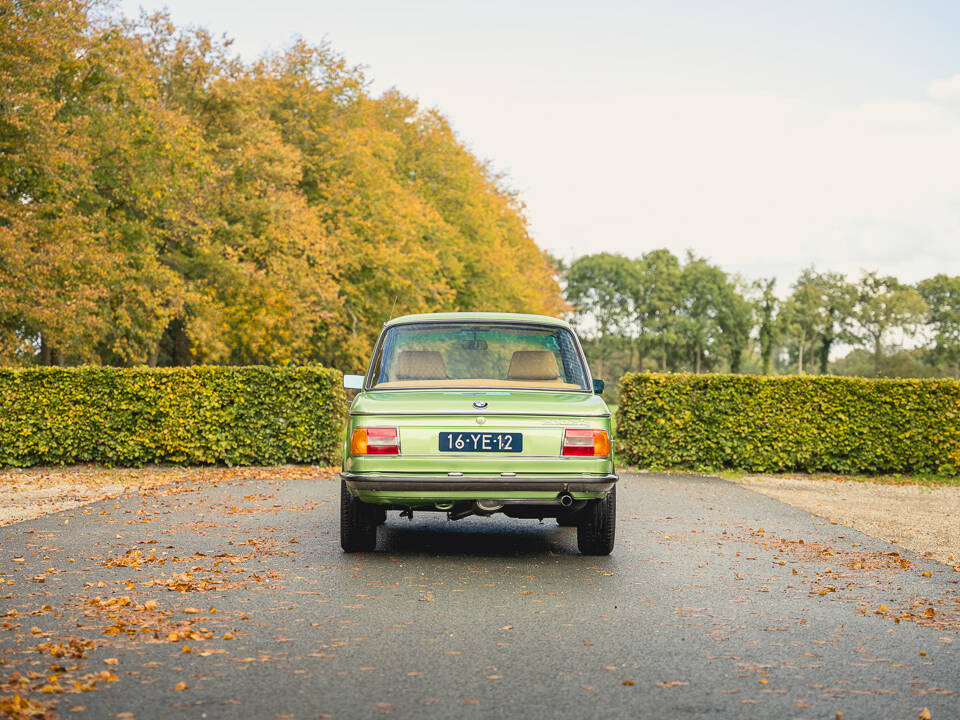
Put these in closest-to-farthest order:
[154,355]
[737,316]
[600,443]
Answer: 1. [600,443]
2. [154,355]
3. [737,316]

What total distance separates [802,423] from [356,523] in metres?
12.3

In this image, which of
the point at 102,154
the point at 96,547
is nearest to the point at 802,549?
the point at 96,547

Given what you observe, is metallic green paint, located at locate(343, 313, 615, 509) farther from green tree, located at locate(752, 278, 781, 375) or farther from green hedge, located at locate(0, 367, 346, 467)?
green tree, located at locate(752, 278, 781, 375)

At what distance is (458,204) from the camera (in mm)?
49656

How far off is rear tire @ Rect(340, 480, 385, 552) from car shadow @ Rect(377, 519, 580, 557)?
32 cm

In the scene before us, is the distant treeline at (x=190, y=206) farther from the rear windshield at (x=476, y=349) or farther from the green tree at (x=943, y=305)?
the green tree at (x=943, y=305)

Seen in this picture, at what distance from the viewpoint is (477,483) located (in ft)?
25.5

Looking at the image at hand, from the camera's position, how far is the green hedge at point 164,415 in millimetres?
18078

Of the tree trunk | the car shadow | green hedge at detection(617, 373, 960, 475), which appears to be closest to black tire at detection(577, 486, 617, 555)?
the car shadow

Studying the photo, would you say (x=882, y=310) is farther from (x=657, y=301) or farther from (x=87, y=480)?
(x=87, y=480)

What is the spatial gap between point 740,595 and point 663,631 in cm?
144

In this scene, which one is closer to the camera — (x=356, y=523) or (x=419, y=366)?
(x=356, y=523)

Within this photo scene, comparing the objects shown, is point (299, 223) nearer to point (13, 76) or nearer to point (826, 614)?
point (13, 76)

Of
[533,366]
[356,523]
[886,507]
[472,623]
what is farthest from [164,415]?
[472,623]
